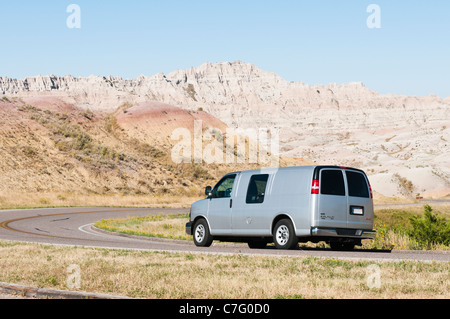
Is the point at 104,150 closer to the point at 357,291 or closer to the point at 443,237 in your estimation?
the point at 443,237

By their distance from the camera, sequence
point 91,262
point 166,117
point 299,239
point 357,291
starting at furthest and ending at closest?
point 166,117 → point 299,239 → point 91,262 → point 357,291

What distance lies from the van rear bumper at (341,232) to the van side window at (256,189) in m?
1.91

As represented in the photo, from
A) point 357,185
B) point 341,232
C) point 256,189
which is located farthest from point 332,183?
point 256,189

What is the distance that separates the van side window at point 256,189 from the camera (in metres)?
15.0

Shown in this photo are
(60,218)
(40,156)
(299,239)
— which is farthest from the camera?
(40,156)

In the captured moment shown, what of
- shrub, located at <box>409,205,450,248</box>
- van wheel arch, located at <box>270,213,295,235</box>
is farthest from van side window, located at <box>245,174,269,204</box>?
shrub, located at <box>409,205,450,248</box>

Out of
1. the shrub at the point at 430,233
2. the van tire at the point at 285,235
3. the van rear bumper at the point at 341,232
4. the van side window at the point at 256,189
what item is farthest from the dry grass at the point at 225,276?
the shrub at the point at 430,233

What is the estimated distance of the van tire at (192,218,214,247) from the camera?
1652 centimetres

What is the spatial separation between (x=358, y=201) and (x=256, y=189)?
268 centimetres

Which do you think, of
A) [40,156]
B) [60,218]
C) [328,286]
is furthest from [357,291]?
[40,156]

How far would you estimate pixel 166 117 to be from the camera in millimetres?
92188

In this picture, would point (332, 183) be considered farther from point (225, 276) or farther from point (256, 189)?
point (225, 276)

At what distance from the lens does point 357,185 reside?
14.5 m
